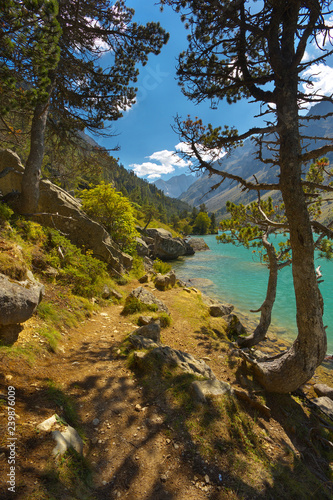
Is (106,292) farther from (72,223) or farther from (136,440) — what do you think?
(136,440)

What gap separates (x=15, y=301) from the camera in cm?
367

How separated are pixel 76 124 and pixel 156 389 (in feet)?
35.0

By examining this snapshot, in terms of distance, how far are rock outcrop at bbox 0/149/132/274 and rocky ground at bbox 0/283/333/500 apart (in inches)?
244

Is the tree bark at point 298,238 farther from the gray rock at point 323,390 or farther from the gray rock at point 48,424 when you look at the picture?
the gray rock at point 48,424

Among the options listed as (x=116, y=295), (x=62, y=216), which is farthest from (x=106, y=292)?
(x=62, y=216)

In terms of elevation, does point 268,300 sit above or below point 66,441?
above

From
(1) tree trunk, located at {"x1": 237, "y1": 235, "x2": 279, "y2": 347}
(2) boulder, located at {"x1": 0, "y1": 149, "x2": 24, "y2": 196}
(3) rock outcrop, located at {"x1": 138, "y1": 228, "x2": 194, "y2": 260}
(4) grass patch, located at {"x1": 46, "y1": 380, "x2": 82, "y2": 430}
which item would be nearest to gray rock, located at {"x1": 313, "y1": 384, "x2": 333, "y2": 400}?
(1) tree trunk, located at {"x1": 237, "y1": 235, "x2": 279, "y2": 347}

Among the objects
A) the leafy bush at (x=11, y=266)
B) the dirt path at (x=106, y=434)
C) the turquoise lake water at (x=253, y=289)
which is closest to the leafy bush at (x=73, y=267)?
the leafy bush at (x=11, y=266)

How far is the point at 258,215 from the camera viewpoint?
8.72 meters

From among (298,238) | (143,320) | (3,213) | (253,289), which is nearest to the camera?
(298,238)

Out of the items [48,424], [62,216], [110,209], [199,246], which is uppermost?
[110,209]

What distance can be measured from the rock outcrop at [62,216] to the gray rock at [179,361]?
22.2 feet

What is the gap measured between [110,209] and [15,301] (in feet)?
33.0

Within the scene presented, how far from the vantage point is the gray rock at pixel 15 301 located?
3.51 m
